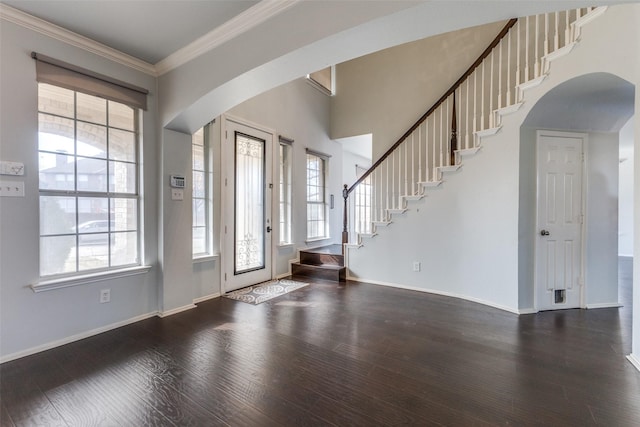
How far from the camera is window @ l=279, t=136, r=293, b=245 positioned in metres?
5.11

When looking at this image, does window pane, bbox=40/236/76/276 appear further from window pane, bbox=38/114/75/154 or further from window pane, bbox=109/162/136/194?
window pane, bbox=38/114/75/154

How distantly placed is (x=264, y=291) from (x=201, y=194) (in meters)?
1.64

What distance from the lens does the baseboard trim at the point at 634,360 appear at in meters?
2.12

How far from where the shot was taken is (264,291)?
4.12 metres

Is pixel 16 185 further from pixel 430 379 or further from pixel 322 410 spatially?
pixel 430 379

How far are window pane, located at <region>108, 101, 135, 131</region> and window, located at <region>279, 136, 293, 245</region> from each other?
243 centimetres

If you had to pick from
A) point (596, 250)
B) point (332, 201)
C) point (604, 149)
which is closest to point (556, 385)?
point (596, 250)

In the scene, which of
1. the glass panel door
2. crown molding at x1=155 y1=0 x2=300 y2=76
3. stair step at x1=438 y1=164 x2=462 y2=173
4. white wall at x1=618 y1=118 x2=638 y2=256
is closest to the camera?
crown molding at x1=155 y1=0 x2=300 y2=76

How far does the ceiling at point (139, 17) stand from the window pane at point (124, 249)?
192 centimetres

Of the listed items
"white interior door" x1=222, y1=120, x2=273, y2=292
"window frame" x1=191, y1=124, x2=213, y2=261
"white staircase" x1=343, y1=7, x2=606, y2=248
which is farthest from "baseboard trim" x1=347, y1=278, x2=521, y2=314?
"window frame" x1=191, y1=124, x2=213, y2=261

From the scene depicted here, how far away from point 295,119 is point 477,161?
3172 mm

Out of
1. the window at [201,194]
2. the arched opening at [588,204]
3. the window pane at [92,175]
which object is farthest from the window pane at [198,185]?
the arched opening at [588,204]

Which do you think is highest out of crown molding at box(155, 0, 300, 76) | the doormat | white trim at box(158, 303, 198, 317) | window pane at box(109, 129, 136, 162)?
crown molding at box(155, 0, 300, 76)

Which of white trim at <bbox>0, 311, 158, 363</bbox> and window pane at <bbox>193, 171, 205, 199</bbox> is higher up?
window pane at <bbox>193, 171, 205, 199</bbox>
